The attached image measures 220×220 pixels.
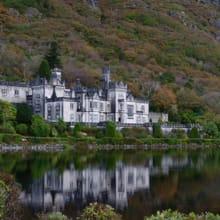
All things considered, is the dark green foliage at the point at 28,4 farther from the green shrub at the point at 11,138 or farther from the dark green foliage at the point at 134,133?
the green shrub at the point at 11,138

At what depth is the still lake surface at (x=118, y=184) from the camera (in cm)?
2261

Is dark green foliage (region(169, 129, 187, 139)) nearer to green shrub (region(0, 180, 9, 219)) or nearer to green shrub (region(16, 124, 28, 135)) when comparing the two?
green shrub (region(16, 124, 28, 135))

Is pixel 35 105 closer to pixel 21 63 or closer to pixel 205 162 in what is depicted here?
pixel 21 63

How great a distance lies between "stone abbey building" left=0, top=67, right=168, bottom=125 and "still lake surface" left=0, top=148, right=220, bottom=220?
30.2 metres

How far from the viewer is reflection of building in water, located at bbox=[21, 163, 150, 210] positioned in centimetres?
2341

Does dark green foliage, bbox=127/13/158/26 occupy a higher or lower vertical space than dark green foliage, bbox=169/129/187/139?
higher

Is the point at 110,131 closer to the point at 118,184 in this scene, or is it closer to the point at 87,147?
the point at 87,147

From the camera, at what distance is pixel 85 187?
91.2 feet

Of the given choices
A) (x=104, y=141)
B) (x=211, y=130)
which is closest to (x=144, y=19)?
(x=211, y=130)

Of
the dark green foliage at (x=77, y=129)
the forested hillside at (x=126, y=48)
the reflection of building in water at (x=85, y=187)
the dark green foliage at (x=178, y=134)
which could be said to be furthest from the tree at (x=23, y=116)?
the reflection of building in water at (x=85, y=187)

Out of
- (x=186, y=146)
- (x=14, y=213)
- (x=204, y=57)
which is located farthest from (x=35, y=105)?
(x=204, y=57)

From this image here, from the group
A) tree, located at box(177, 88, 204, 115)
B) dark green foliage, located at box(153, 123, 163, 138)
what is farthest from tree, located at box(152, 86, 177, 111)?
dark green foliage, located at box(153, 123, 163, 138)

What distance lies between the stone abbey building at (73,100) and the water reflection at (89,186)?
34242mm

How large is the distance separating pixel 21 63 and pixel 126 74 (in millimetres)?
23998
